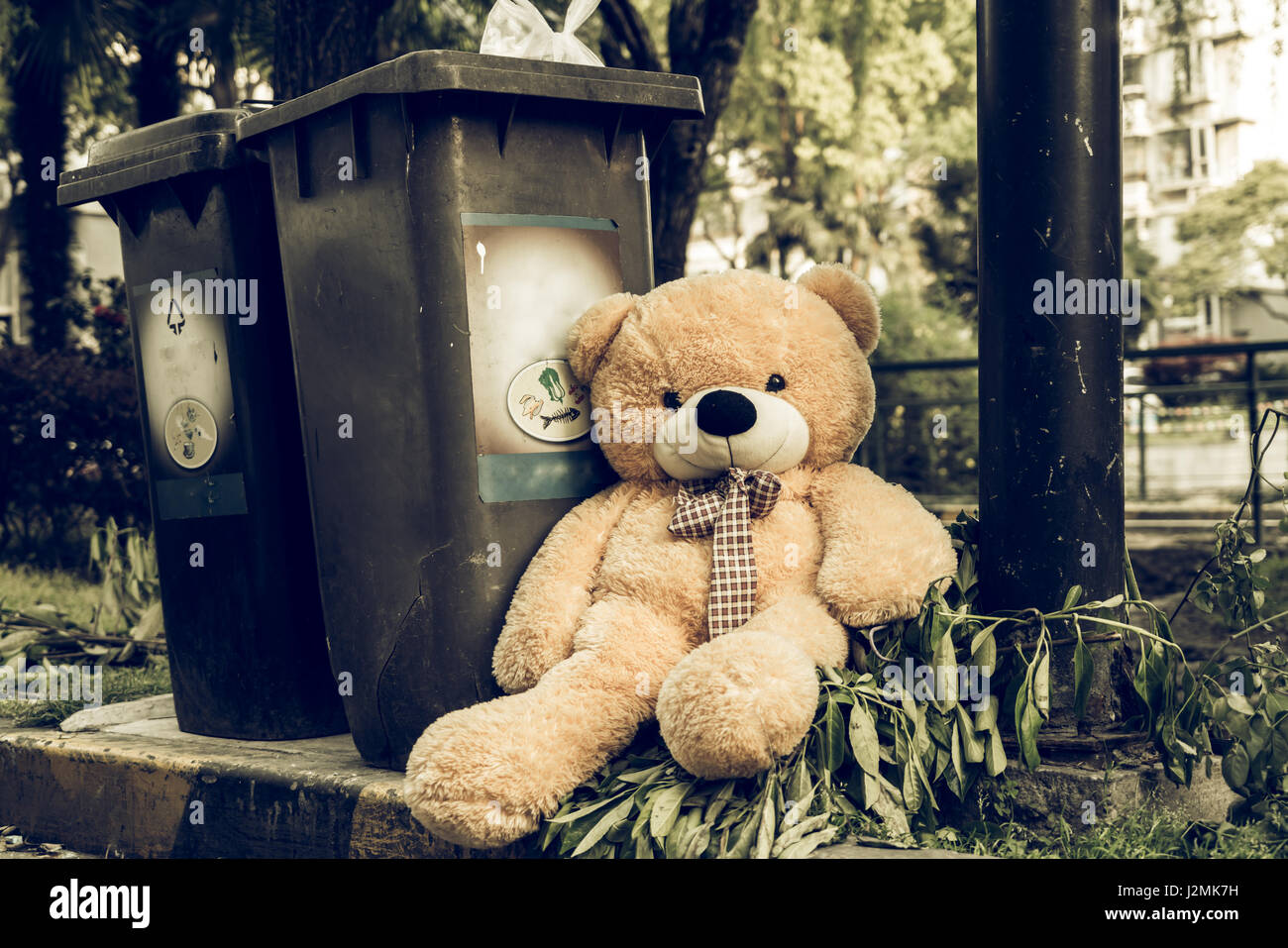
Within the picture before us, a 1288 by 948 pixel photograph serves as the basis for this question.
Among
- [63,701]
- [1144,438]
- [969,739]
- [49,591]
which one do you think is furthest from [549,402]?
[1144,438]

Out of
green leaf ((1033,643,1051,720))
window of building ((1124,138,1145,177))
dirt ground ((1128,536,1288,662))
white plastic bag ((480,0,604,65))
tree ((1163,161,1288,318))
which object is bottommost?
dirt ground ((1128,536,1288,662))

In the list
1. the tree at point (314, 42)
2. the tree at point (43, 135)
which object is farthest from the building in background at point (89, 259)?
the tree at point (314, 42)

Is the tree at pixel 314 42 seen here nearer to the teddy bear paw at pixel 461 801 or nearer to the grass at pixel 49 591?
the grass at pixel 49 591

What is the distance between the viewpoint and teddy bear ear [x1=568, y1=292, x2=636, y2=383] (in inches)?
127

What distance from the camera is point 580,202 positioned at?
11.2 feet

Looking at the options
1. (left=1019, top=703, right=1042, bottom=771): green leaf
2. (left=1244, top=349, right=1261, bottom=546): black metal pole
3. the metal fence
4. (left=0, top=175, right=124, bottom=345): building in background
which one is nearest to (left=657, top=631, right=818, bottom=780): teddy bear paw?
(left=1019, top=703, right=1042, bottom=771): green leaf

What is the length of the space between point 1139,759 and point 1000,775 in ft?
0.97

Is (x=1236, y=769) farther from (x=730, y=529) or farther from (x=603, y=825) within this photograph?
(x=603, y=825)

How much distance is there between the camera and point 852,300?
3207 millimetres

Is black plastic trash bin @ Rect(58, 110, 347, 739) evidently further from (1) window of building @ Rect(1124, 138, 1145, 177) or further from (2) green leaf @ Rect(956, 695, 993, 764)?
(1) window of building @ Rect(1124, 138, 1145, 177)

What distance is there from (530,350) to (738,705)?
3.84ft

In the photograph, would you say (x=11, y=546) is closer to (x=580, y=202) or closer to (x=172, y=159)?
(x=172, y=159)

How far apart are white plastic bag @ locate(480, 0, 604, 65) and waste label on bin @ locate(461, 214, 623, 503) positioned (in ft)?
1.53

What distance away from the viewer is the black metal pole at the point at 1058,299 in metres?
2.84
